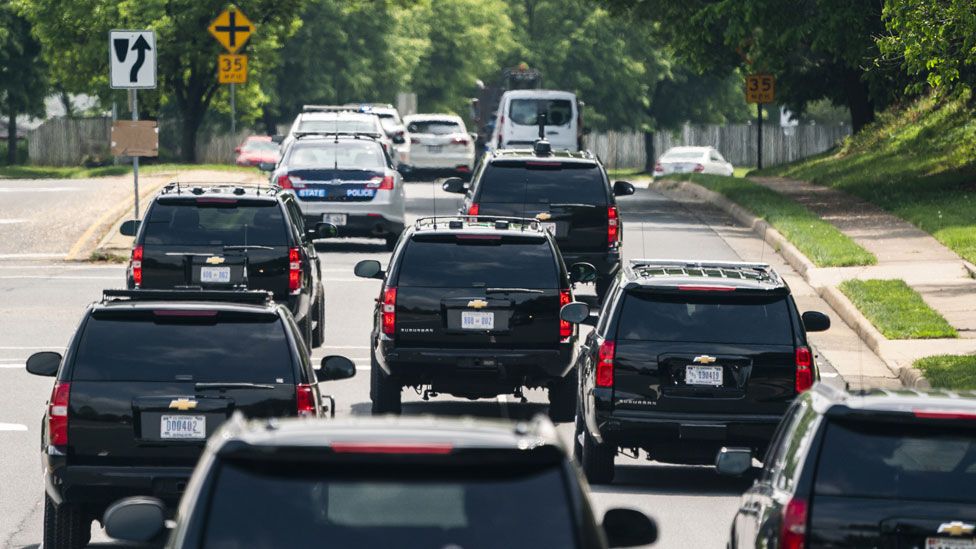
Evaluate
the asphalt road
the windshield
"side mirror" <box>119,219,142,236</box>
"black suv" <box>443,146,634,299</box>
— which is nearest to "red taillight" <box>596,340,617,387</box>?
the asphalt road

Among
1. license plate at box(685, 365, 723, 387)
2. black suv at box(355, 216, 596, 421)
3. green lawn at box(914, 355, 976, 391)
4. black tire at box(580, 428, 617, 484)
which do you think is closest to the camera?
license plate at box(685, 365, 723, 387)

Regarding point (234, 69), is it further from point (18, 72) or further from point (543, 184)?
point (18, 72)

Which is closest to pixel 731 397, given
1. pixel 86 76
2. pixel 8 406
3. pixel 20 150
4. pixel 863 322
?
pixel 8 406

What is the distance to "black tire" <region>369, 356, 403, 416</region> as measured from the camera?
1611cm

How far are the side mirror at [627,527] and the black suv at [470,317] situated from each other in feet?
29.5

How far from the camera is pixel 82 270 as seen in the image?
1134 inches

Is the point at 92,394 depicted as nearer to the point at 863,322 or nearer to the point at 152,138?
the point at 863,322

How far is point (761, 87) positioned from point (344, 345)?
30.9m

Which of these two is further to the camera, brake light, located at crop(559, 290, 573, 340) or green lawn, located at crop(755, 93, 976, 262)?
green lawn, located at crop(755, 93, 976, 262)

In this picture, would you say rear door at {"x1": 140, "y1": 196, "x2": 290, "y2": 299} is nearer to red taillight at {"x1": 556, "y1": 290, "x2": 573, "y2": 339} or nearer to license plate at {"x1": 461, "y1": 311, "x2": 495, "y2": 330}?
license plate at {"x1": 461, "y1": 311, "x2": 495, "y2": 330}

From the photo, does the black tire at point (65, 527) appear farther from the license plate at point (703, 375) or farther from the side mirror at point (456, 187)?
the side mirror at point (456, 187)

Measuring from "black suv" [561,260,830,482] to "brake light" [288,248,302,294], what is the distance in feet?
20.1

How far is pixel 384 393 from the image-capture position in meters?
16.2

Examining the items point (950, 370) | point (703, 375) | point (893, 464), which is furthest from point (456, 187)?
point (893, 464)
